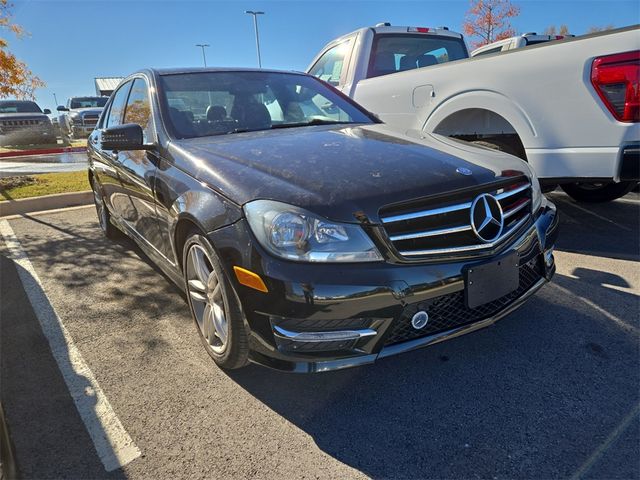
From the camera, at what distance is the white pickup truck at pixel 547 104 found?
2973mm

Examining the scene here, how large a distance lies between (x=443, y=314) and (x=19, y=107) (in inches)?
803

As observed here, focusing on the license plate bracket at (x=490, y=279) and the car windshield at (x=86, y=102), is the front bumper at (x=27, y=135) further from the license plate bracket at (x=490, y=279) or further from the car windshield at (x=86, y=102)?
the license plate bracket at (x=490, y=279)

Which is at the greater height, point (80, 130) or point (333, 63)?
point (333, 63)

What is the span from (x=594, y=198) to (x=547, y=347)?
3.41 meters

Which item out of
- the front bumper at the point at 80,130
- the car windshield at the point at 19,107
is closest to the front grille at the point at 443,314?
the front bumper at the point at 80,130

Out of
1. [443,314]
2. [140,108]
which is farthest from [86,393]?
[140,108]

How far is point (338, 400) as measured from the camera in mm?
2232

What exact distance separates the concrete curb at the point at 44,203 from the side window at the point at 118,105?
2.88 m

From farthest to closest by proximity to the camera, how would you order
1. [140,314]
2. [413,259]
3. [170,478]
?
[140,314]
[413,259]
[170,478]

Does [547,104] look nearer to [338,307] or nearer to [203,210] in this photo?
[338,307]

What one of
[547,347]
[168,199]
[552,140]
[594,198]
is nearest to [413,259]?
[547,347]

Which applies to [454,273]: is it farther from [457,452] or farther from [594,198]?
[594,198]

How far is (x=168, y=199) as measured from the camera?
263cm

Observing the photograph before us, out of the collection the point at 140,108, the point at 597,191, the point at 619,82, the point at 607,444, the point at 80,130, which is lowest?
the point at 607,444
